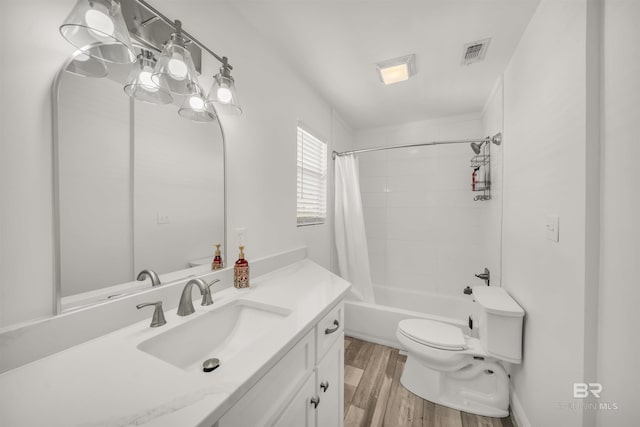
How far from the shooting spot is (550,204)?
108 centimetres

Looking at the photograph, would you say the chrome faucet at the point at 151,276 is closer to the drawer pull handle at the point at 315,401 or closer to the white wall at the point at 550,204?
the drawer pull handle at the point at 315,401

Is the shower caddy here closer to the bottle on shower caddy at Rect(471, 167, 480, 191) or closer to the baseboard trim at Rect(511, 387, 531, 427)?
Result: the bottle on shower caddy at Rect(471, 167, 480, 191)

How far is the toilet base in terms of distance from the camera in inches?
57.3

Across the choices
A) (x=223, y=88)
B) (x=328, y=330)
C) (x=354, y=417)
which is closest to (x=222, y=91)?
(x=223, y=88)

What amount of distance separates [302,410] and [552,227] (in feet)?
4.28

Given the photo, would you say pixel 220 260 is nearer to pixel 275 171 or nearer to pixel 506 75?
pixel 275 171

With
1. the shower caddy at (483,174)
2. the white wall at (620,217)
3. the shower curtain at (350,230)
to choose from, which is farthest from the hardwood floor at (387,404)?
the shower caddy at (483,174)

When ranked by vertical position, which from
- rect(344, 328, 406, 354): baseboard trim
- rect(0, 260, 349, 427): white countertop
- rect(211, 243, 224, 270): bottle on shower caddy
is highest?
rect(211, 243, 224, 270): bottle on shower caddy

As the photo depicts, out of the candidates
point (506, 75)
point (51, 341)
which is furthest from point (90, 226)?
point (506, 75)

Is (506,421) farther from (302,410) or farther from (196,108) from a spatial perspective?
(196,108)

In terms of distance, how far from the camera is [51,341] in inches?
24.4

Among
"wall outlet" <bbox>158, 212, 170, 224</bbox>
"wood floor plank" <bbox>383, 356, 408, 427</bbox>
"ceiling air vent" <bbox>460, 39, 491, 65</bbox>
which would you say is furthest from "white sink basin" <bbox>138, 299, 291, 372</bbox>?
"ceiling air vent" <bbox>460, 39, 491, 65</bbox>

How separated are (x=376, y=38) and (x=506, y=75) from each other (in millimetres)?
1082

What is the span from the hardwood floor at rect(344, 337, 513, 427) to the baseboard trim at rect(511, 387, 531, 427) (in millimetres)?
42
